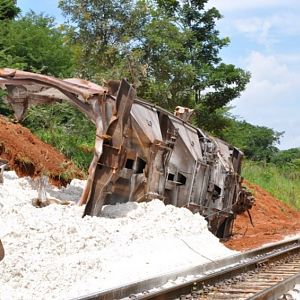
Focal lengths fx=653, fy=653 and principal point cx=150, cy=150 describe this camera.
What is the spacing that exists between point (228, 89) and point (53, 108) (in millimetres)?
9535

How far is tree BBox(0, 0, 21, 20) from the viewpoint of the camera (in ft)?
102

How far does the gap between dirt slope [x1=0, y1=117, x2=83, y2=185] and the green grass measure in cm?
1902

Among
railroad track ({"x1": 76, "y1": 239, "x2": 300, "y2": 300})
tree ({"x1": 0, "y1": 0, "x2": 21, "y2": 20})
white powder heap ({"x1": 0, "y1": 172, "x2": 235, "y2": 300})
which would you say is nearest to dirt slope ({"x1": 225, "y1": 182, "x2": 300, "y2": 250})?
white powder heap ({"x1": 0, "y1": 172, "x2": 235, "y2": 300})

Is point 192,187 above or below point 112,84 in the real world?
below

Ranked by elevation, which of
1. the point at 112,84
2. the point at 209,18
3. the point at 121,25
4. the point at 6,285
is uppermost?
the point at 209,18

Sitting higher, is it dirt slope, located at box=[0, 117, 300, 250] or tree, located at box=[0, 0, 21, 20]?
tree, located at box=[0, 0, 21, 20]

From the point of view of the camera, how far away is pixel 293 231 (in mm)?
21969

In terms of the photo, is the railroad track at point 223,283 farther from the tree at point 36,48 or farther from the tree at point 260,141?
the tree at point 260,141

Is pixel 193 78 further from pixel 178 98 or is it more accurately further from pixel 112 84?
pixel 112 84

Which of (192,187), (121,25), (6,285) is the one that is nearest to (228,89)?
(121,25)

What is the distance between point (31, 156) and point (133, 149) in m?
5.40

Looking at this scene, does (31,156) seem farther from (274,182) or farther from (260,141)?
(260,141)

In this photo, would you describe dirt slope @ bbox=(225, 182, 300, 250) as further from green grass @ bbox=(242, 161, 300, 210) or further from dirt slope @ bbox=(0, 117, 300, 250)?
green grass @ bbox=(242, 161, 300, 210)

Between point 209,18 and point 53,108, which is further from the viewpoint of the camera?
point 209,18
